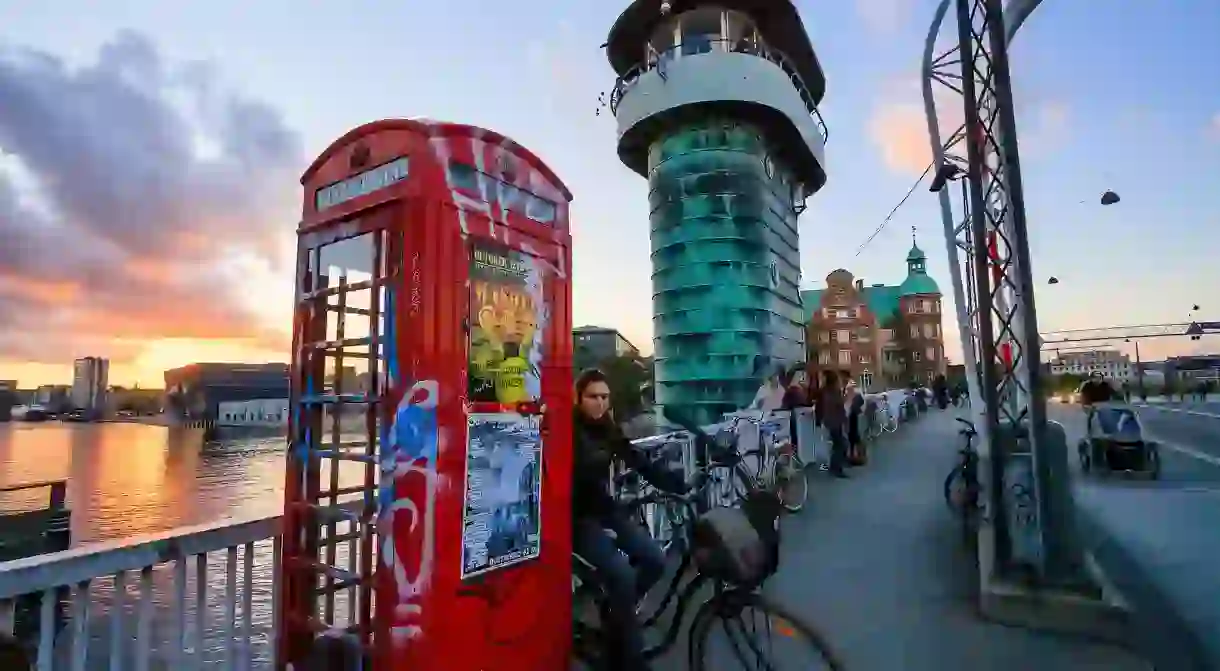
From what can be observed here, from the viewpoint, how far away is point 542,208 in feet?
11.1

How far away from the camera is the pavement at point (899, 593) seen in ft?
13.0

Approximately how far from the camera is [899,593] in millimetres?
5234

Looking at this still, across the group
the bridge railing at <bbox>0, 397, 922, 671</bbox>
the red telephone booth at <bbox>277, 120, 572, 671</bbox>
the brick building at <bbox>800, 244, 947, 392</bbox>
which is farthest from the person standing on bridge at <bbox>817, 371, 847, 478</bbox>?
the brick building at <bbox>800, 244, 947, 392</bbox>

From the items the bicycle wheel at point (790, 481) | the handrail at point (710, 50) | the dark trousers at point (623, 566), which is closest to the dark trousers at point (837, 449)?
the bicycle wheel at point (790, 481)

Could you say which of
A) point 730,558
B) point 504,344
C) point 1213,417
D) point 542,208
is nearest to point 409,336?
point 504,344

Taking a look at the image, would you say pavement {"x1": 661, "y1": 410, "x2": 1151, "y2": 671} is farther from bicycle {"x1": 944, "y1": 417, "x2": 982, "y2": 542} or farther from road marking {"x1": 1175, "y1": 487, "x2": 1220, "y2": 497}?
road marking {"x1": 1175, "y1": 487, "x2": 1220, "y2": 497}

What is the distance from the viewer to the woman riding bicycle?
3385mm

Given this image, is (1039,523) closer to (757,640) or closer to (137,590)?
(757,640)

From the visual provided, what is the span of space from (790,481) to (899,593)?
131 inches

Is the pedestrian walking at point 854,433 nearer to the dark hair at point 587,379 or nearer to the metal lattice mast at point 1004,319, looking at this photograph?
the metal lattice mast at point 1004,319

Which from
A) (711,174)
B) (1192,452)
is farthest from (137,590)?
(711,174)

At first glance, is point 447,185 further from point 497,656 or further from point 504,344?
point 497,656

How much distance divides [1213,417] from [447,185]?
34.4m

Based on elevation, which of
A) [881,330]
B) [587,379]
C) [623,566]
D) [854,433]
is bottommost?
[623,566]
